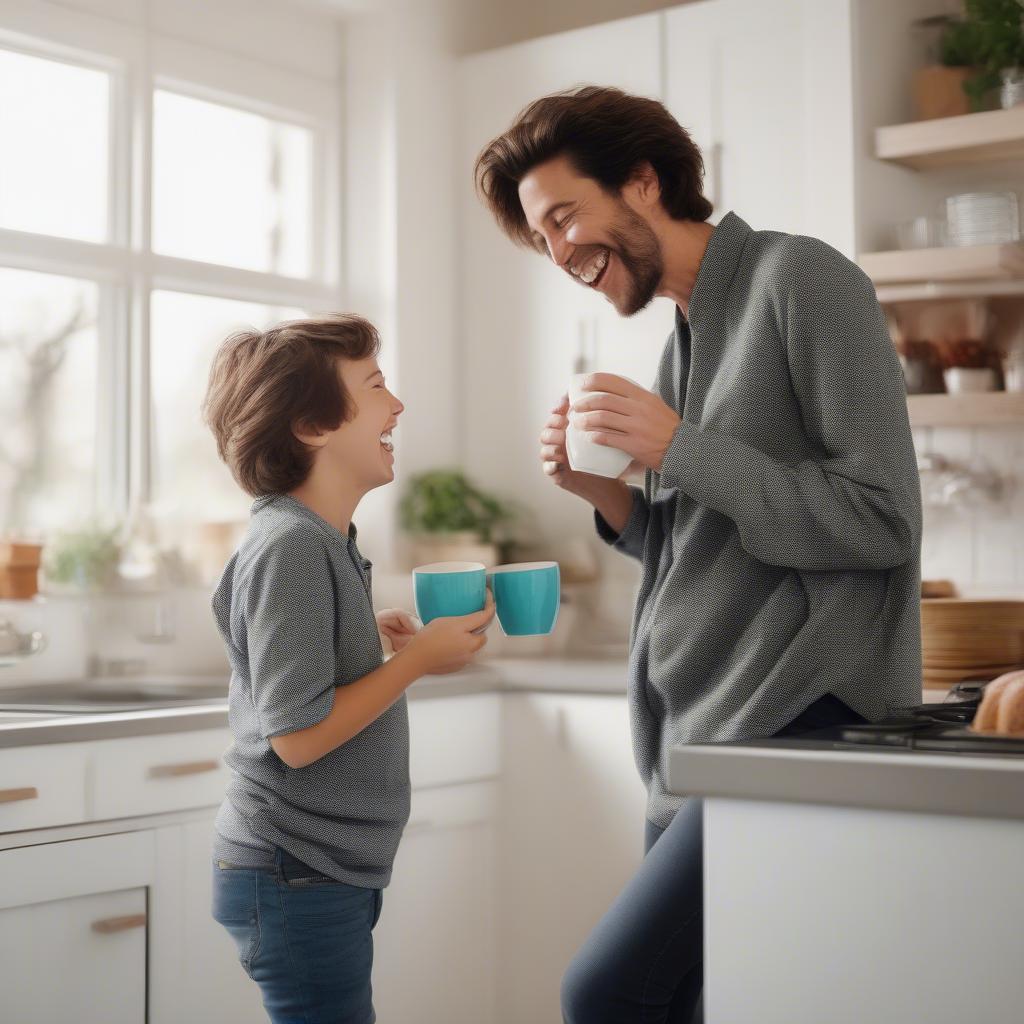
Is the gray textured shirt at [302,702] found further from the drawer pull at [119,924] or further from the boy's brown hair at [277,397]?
the drawer pull at [119,924]

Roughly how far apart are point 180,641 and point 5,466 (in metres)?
0.54

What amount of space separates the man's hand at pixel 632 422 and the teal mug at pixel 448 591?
0.89 feet

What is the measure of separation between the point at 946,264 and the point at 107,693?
186 cm

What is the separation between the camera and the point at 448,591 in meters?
1.50

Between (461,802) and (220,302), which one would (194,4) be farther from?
(461,802)

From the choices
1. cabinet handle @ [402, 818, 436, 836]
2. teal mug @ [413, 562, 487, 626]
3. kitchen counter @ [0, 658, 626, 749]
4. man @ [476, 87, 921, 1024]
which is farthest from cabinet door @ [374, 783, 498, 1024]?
man @ [476, 87, 921, 1024]

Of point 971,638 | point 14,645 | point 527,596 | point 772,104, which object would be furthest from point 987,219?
point 14,645

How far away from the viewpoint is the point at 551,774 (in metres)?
2.85

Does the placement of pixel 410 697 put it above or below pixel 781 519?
below

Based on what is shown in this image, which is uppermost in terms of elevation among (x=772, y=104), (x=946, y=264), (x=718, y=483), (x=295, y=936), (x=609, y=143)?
(x=772, y=104)

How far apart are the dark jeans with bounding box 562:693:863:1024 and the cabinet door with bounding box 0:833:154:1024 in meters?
1.07

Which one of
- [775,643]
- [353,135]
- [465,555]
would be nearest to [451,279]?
[353,135]

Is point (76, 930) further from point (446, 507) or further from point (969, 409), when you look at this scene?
point (969, 409)

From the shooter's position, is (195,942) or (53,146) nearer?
(195,942)
